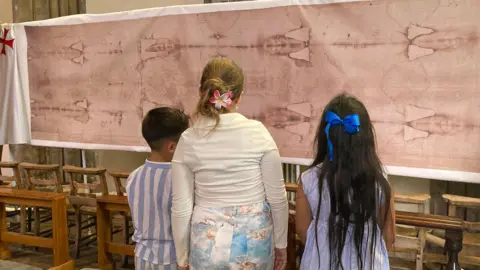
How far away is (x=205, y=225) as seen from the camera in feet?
6.06

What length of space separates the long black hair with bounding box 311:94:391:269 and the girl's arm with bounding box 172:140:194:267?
49cm

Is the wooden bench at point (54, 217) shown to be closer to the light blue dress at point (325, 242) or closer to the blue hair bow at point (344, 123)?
the light blue dress at point (325, 242)

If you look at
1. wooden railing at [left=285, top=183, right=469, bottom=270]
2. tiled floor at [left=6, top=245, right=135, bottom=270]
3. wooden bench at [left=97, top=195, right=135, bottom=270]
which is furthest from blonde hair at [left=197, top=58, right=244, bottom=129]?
tiled floor at [left=6, top=245, right=135, bottom=270]

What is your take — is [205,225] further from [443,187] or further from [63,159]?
[63,159]

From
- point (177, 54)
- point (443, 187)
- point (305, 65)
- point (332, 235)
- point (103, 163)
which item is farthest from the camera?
point (103, 163)

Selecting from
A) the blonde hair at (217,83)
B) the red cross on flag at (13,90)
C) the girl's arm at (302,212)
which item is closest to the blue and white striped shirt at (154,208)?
the blonde hair at (217,83)

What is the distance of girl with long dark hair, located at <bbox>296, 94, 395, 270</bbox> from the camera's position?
1719 millimetres

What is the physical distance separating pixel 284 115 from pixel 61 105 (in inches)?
72.7

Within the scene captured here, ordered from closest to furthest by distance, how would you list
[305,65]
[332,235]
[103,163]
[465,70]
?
1. [332,235]
2. [465,70]
3. [305,65]
4. [103,163]

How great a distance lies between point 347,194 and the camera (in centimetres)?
173

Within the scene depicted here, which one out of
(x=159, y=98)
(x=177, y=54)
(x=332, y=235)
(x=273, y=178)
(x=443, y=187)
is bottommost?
(x=443, y=187)

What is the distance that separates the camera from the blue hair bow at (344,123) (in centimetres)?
168

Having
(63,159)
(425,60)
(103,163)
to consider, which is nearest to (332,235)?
(425,60)

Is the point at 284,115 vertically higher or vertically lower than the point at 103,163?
higher
